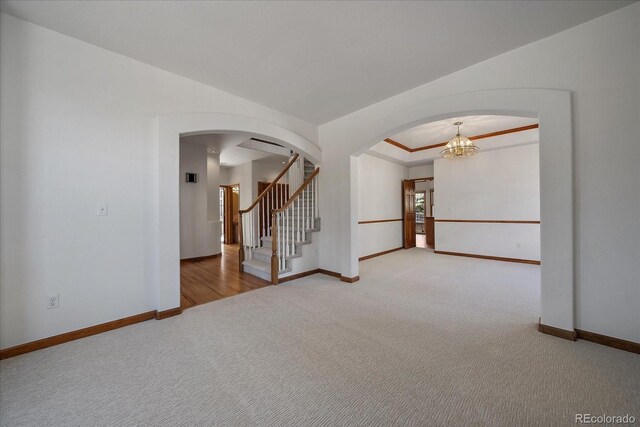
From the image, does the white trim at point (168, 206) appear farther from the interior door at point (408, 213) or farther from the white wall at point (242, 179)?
the interior door at point (408, 213)

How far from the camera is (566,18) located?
2.03 m

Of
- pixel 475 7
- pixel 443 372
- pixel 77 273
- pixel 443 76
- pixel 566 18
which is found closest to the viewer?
pixel 443 372

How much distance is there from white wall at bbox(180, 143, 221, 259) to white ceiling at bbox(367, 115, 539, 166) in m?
4.13

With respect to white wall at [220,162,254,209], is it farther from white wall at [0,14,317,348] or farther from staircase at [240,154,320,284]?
white wall at [0,14,317,348]

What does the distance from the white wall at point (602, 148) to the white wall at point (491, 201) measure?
367 centimetres

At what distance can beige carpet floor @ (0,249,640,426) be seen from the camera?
1384mm

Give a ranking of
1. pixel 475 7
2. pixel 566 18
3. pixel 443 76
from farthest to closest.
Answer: pixel 443 76, pixel 566 18, pixel 475 7

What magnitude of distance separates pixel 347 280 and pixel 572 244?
268 centimetres

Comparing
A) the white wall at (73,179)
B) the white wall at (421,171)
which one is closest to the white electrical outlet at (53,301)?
the white wall at (73,179)

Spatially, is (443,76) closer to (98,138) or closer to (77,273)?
(98,138)

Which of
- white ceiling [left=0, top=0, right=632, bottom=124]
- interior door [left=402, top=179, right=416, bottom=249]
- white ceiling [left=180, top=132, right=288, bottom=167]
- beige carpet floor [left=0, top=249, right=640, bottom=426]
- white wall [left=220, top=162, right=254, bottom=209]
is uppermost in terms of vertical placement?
white ceiling [left=180, top=132, right=288, bottom=167]

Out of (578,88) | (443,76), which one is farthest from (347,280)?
(578,88)

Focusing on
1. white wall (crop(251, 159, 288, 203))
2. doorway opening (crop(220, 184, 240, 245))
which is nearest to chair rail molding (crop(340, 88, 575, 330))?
white wall (crop(251, 159, 288, 203))

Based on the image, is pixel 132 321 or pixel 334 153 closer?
pixel 132 321
